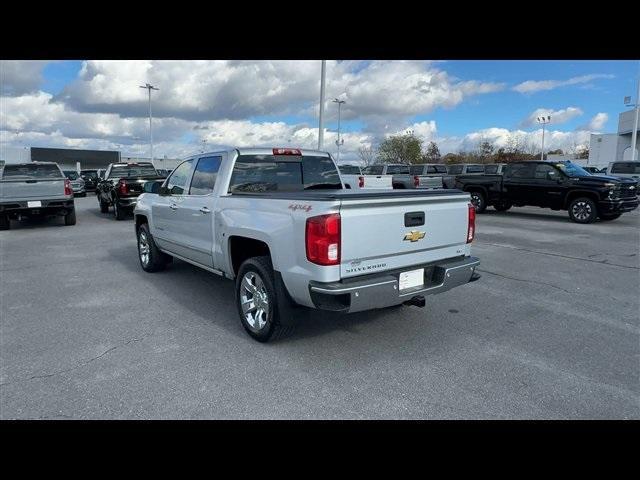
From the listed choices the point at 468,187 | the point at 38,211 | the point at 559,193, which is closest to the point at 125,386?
the point at 38,211

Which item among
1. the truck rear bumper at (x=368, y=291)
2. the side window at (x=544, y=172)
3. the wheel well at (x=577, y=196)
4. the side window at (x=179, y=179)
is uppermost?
the side window at (x=544, y=172)

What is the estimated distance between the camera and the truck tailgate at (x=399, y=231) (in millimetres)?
3496

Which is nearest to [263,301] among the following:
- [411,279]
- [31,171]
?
[411,279]

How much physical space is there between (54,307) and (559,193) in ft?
44.5

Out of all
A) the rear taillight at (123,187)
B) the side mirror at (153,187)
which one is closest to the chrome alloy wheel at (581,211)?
the side mirror at (153,187)

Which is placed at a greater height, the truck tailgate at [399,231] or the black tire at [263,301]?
the truck tailgate at [399,231]

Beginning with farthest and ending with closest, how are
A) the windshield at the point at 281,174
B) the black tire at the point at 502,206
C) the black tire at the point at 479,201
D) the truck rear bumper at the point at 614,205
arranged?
the black tire at the point at 479,201, the black tire at the point at 502,206, the truck rear bumper at the point at 614,205, the windshield at the point at 281,174

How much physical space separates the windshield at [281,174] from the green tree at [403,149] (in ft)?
167

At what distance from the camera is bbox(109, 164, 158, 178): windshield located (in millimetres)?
15945

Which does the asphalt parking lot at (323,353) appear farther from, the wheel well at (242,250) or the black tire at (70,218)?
the black tire at (70,218)

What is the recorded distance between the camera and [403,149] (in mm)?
Result: 54781

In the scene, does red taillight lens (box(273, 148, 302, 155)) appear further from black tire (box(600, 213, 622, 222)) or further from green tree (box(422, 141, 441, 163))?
green tree (box(422, 141, 441, 163))

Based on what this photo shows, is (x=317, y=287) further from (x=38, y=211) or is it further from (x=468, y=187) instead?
(x=468, y=187)

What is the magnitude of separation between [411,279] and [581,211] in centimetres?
1162
